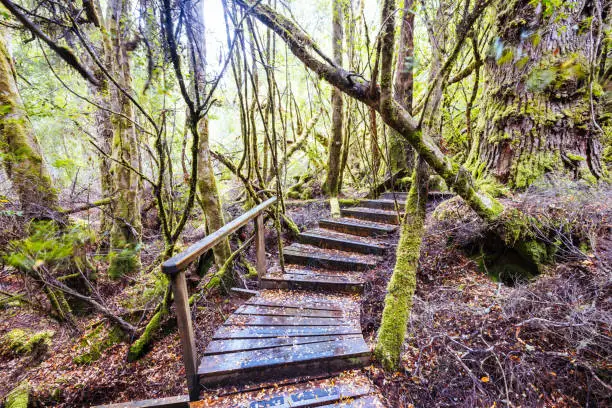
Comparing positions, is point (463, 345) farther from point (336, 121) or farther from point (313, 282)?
point (336, 121)

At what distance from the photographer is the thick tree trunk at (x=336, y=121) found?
17.3 ft

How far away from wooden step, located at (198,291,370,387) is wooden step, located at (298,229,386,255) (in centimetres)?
117

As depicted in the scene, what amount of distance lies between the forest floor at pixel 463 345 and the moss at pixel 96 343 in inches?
0.5

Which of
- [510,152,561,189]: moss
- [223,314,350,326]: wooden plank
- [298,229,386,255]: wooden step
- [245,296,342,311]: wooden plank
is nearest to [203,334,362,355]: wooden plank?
[223,314,350,326]: wooden plank

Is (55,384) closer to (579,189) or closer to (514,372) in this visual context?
(514,372)

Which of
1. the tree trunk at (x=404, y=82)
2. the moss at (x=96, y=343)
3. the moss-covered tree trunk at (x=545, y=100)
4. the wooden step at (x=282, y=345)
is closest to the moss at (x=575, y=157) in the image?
the moss-covered tree trunk at (x=545, y=100)

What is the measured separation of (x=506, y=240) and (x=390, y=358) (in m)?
1.87

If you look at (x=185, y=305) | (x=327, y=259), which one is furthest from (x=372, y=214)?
(x=185, y=305)

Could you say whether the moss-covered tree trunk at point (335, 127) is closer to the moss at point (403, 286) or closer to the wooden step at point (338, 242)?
the wooden step at point (338, 242)

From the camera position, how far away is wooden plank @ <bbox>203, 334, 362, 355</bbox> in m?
2.25

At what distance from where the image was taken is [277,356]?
2.15 metres

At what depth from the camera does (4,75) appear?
3463mm

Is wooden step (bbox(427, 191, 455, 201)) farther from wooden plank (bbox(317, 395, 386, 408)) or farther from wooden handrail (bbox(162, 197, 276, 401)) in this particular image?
wooden handrail (bbox(162, 197, 276, 401))

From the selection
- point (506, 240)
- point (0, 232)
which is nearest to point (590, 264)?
point (506, 240)
